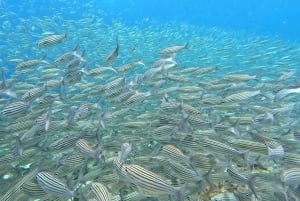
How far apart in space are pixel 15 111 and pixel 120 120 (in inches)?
90.1

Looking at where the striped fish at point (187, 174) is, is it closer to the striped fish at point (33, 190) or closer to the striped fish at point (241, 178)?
the striped fish at point (241, 178)

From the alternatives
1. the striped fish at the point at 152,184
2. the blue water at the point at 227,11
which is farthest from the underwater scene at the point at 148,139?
the blue water at the point at 227,11

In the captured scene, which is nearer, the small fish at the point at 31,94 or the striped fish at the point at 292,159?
the striped fish at the point at 292,159

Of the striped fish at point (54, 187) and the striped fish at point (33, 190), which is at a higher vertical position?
the striped fish at point (54, 187)

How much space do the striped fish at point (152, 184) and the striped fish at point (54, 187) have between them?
0.74 meters

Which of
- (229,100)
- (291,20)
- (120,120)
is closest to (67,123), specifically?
(120,120)

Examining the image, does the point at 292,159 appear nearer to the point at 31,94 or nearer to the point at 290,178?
the point at 290,178

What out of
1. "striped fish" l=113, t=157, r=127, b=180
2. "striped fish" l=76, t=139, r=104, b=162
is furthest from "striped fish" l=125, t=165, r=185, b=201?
"striped fish" l=76, t=139, r=104, b=162

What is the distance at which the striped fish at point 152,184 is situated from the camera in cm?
394

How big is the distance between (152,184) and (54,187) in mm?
1125

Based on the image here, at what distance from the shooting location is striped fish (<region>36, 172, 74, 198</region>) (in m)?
4.27

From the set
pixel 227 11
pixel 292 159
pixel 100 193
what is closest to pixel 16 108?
pixel 100 193

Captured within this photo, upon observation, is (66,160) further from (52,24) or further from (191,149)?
(52,24)

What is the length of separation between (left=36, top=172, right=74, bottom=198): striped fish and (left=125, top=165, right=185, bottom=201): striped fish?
737 millimetres
